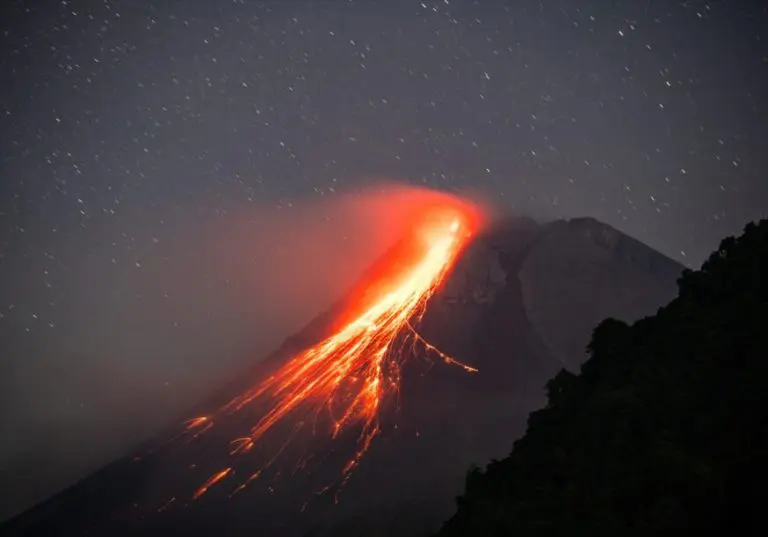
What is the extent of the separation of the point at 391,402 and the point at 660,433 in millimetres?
75496

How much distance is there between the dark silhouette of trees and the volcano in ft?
140

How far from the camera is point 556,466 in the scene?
19.2m

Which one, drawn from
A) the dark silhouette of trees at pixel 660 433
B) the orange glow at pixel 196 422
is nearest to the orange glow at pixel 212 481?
the orange glow at pixel 196 422

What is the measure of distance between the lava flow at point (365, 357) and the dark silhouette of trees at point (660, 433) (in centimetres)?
5724

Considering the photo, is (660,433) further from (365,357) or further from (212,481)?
(365,357)

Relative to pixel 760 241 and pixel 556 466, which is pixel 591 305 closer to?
pixel 760 241

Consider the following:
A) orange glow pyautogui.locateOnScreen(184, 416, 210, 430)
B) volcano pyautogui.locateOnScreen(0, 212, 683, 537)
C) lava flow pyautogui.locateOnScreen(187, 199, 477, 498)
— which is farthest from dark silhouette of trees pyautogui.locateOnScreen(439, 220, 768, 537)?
orange glow pyautogui.locateOnScreen(184, 416, 210, 430)

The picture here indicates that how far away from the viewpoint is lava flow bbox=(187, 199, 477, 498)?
294ft

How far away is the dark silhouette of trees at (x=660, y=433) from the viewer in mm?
13734

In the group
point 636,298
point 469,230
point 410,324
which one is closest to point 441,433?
point 410,324

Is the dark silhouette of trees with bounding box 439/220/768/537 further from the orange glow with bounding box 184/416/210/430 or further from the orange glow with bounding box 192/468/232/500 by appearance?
the orange glow with bounding box 184/416/210/430

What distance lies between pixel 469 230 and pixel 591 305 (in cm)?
4007

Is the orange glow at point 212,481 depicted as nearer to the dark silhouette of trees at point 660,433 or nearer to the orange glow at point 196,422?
the orange glow at point 196,422

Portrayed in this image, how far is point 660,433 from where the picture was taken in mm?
16797
